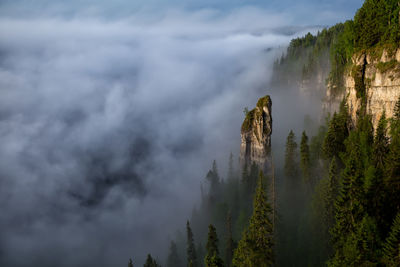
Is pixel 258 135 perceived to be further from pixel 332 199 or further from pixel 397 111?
pixel 332 199

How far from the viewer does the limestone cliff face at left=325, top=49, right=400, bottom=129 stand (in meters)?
48.8

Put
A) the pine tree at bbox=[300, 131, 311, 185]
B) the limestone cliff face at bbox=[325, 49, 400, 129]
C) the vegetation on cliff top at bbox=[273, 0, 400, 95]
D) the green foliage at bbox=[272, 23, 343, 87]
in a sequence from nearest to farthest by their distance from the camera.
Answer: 1. the limestone cliff face at bbox=[325, 49, 400, 129]
2. the vegetation on cliff top at bbox=[273, 0, 400, 95]
3. the pine tree at bbox=[300, 131, 311, 185]
4. the green foliage at bbox=[272, 23, 343, 87]

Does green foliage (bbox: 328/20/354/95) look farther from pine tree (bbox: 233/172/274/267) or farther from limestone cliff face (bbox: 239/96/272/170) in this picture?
pine tree (bbox: 233/172/274/267)

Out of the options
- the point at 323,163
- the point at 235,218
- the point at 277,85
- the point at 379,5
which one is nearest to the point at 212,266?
the point at 323,163

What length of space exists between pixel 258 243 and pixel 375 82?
39364 mm

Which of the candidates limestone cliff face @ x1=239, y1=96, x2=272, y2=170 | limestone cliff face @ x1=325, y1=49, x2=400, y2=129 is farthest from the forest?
limestone cliff face @ x1=239, y1=96, x2=272, y2=170

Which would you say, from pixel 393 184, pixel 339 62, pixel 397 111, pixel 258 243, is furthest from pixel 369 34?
pixel 258 243

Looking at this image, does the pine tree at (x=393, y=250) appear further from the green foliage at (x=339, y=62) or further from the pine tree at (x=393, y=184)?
the green foliage at (x=339, y=62)

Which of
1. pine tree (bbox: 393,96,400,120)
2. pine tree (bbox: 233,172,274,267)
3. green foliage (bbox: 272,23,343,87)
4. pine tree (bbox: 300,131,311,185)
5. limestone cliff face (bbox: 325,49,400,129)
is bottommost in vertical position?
pine tree (bbox: 233,172,274,267)

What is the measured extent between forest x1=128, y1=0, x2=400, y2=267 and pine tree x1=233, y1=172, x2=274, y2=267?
12 centimetres

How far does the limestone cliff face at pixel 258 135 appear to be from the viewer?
258ft

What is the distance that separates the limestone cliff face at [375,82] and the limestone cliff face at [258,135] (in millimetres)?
21975

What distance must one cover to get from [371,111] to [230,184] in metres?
54.1

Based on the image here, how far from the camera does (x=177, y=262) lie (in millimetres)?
78312
